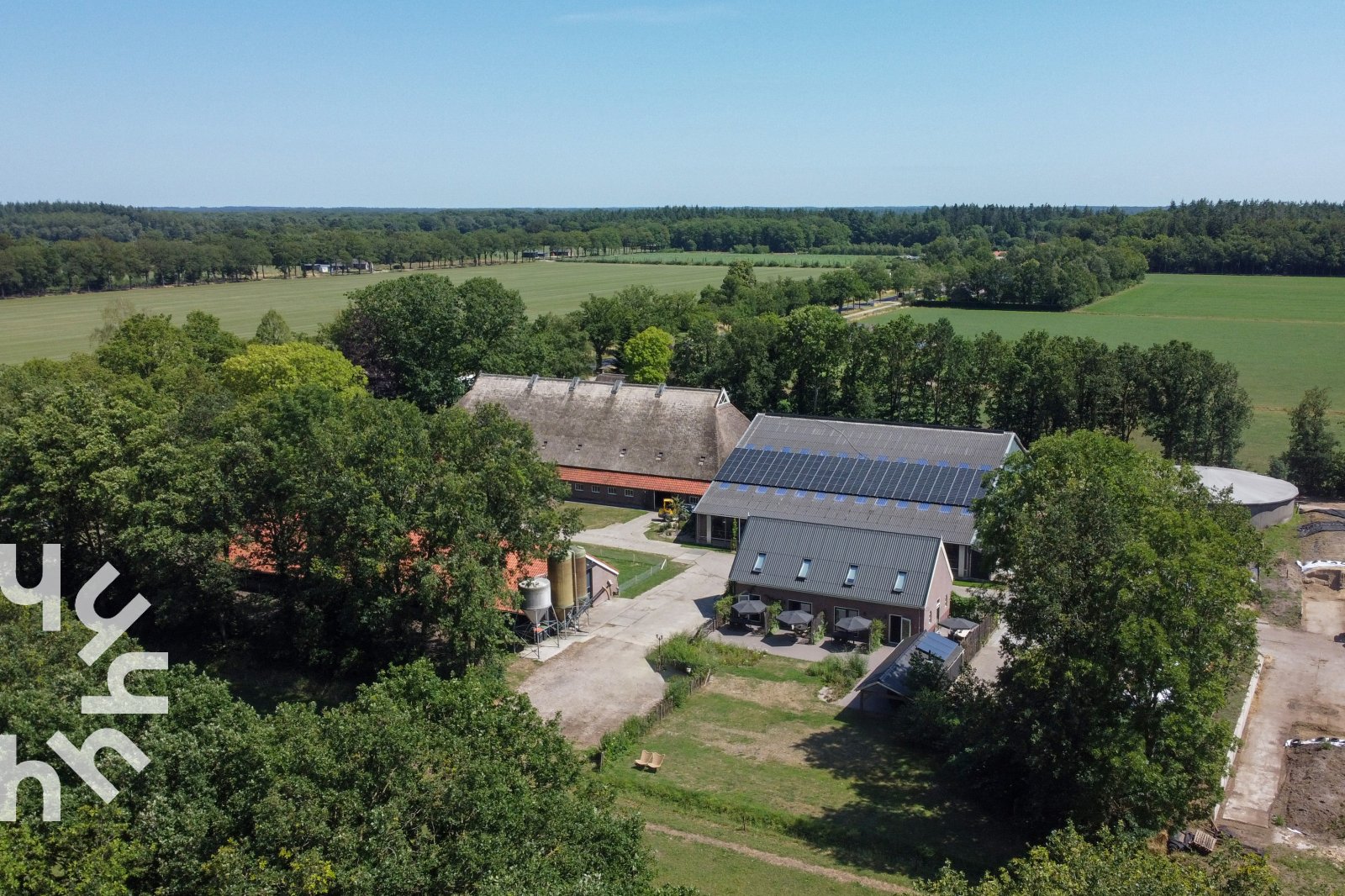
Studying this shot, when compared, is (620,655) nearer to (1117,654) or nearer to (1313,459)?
(1117,654)

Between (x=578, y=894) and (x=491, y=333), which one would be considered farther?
(x=491, y=333)

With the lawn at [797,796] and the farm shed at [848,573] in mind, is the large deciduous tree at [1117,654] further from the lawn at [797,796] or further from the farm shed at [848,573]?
the farm shed at [848,573]

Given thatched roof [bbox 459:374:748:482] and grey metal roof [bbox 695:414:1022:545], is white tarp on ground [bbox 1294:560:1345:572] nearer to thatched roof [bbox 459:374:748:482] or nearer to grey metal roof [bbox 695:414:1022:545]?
grey metal roof [bbox 695:414:1022:545]

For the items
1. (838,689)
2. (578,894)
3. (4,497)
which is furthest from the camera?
(4,497)

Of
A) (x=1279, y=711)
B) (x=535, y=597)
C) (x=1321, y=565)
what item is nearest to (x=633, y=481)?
(x=535, y=597)

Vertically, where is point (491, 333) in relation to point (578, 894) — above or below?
above

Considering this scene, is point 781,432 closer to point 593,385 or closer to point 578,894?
point 593,385

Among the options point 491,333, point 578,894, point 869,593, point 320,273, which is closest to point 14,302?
point 320,273

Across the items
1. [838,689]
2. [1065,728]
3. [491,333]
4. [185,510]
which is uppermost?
[491,333]
